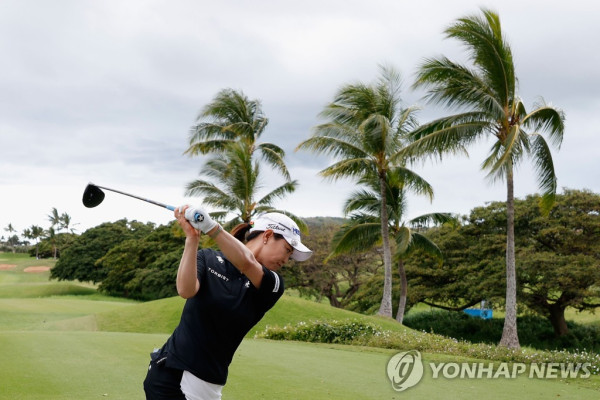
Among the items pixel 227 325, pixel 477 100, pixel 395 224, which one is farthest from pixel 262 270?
pixel 395 224

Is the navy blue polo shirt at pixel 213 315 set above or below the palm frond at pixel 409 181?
below

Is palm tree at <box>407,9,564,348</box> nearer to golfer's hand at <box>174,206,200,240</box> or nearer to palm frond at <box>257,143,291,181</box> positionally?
palm frond at <box>257,143,291,181</box>

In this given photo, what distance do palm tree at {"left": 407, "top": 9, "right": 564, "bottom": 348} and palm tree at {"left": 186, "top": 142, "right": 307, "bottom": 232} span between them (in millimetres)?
9846

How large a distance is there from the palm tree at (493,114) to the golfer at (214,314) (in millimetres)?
16641

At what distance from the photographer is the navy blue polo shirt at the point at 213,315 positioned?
3012 mm

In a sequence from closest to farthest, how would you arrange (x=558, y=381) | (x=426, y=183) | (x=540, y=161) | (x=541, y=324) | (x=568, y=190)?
1. (x=558, y=381)
2. (x=540, y=161)
3. (x=426, y=183)
4. (x=568, y=190)
5. (x=541, y=324)

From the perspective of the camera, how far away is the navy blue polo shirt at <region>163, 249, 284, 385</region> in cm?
301

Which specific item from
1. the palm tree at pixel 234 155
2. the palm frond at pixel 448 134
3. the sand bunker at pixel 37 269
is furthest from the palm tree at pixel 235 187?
the sand bunker at pixel 37 269

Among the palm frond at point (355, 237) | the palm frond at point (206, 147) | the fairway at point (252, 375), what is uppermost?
the palm frond at point (206, 147)

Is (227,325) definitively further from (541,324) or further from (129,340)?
(541,324)

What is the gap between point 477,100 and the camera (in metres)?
20.1

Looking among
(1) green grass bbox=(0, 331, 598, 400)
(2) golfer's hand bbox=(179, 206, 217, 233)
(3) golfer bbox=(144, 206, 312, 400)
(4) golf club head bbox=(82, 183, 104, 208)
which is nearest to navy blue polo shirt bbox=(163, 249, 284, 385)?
(3) golfer bbox=(144, 206, 312, 400)

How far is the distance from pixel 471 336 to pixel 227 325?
109 ft

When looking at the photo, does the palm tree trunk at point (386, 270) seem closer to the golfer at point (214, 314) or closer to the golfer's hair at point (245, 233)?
the golfer's hair at point (245, 233)
